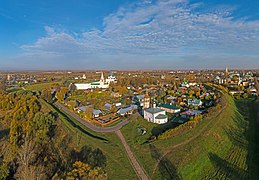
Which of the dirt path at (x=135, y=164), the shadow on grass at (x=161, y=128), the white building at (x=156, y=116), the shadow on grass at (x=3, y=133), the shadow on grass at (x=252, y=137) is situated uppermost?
the white building at (x=156, y=116)

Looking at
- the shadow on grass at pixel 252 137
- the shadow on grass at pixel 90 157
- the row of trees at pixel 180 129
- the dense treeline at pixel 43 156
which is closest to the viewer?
the dense treeline at pixel 43 156

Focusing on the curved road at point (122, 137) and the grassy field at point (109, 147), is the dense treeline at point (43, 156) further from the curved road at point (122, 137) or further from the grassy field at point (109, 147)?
the curved road at point (122, 137)

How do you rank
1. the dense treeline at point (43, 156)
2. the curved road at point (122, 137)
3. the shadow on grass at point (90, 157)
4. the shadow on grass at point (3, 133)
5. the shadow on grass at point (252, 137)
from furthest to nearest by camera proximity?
1. the shadow on grass at point (3, 133)
2. the shadow on grass at point (252, 137)
3. the curved road at point (122, 137)
4. the shadow on grass at point (90, 157)
5. the dense treeline at point (43, 156)

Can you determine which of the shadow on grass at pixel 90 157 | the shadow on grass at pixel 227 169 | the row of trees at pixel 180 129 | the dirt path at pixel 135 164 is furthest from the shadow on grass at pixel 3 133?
the shadow on grass at pixel 227 169

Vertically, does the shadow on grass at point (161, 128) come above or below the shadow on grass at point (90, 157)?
below

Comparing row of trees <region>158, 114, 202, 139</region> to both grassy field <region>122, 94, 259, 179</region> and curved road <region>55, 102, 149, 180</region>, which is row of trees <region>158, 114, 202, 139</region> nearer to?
grassy field <region>122, 94, 259, 179</region>

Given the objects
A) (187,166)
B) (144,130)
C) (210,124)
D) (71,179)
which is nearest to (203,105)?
(210,124)
